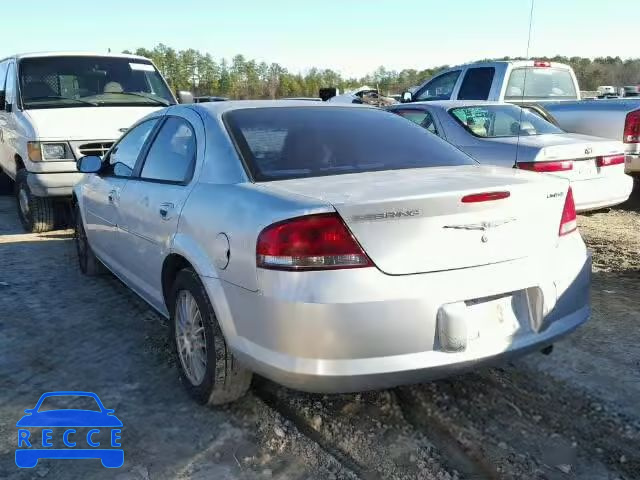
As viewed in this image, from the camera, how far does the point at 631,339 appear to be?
3939 mm

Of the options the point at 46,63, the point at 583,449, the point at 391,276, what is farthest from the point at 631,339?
the point at 46,63

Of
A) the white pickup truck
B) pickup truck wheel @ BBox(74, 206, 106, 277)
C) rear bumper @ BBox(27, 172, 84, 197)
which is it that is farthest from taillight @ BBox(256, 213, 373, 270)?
the white pickup truck

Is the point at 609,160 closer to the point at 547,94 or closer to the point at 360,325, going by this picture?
the point at 547,94

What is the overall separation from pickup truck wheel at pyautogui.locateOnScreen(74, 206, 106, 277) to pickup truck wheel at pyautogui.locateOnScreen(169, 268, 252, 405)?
2.34 metres

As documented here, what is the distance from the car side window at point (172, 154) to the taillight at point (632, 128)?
5.98 metres

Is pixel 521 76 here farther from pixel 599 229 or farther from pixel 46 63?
pixel 46 63

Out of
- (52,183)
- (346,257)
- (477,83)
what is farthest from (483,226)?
(477,83)

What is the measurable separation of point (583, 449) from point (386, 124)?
2.06 m

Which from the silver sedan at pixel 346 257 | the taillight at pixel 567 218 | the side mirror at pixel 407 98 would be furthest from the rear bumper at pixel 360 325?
the side mirror at pixel 407 98

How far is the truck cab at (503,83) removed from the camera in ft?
30.6

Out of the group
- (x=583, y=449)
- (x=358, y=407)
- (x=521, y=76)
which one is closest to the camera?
(x=583, y=449)

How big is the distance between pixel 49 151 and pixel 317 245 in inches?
212

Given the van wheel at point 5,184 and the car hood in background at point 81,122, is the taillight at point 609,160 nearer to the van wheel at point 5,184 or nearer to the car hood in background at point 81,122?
the car hood in background at point 81,122

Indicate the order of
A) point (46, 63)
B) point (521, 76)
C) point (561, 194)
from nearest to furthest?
point (561, 194) < point (46, 63) < point (521, 76)
